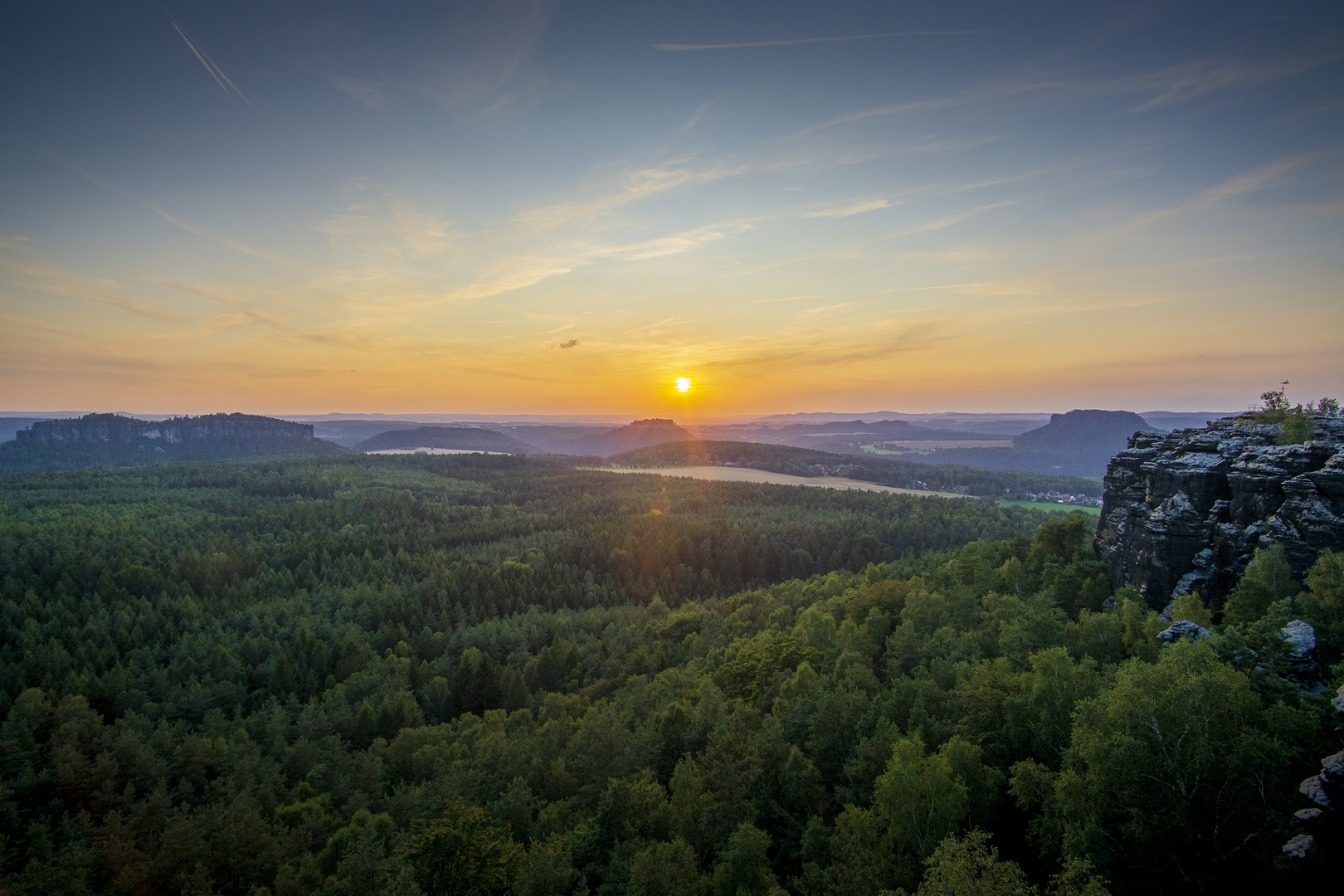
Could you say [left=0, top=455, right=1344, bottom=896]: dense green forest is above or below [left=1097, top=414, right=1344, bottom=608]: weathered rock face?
below

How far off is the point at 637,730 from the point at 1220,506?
5025 cm

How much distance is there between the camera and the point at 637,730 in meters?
48.2

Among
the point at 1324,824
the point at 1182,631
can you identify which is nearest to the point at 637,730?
the point at 1182,631

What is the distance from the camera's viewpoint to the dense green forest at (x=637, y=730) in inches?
893

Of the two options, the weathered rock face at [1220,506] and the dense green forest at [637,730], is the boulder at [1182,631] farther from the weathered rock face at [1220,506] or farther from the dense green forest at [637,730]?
the weathered rock face at [1220,506]

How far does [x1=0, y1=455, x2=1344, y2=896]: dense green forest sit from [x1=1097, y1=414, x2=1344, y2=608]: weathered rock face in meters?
3.47

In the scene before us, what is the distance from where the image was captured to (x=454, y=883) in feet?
101

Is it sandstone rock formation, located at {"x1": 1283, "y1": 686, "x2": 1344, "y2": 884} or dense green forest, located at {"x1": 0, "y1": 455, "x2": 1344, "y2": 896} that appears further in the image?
dense green forest, located at {"x1": 0, "y1": 455, "x2": 1344, "y2": 896}

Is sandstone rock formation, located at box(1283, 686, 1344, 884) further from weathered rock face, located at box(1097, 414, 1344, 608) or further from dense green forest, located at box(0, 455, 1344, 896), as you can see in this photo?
weathered rock face, located at box(1097, 414, 1344, 608)

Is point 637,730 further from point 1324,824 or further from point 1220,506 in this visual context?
point 1220,506

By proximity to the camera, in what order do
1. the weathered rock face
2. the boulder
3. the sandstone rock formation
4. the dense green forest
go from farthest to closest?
the weathered rock face, the boulder, the dense green forest, the sandstone rock formation

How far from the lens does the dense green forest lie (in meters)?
22.7

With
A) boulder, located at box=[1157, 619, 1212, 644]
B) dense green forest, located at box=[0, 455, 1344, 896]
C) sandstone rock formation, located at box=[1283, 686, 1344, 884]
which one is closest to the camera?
sandstone rock formation, located at box=[1283, 686, 1344, 884]

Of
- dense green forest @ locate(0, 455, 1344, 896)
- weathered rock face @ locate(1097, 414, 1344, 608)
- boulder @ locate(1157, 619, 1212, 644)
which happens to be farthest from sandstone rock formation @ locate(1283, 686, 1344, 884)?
weathered rock face @ locate(1097, 414, 1344, 608)
